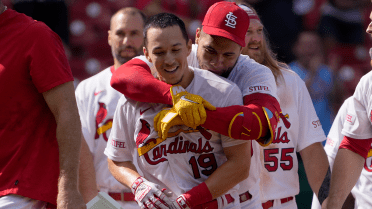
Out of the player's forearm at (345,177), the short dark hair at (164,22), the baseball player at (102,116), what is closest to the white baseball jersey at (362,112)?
the player's forearm at (345,177)

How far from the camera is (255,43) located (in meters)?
3.43

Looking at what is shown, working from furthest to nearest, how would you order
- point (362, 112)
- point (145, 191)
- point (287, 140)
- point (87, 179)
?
1. point (87, 179)
2. point (287, 140)
3. point (362, 112)
4. point (145, 191)

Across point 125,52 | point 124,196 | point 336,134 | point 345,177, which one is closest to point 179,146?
point 345,177

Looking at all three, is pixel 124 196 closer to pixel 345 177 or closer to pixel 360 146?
pixel 345 177

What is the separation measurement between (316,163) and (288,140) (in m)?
0.28

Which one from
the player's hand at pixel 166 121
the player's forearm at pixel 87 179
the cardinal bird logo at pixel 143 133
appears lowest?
the player's forearm at pixel 87 179

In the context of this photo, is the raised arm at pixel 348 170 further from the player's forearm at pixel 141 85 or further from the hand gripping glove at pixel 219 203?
the player's forearm at pixel 141 85

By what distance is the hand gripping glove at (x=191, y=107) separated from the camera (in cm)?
221

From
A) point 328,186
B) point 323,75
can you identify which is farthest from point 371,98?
point 323,75

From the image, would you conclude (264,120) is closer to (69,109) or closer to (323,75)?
(69,109)

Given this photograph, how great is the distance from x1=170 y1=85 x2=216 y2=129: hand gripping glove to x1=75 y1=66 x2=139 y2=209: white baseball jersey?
1770 mm

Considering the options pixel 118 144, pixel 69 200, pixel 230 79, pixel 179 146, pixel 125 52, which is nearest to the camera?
pixel 69 200

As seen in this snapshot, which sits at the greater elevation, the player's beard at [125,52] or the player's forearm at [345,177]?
the player's beard at [125,52]

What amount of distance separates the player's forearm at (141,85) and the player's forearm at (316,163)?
1.48 m
